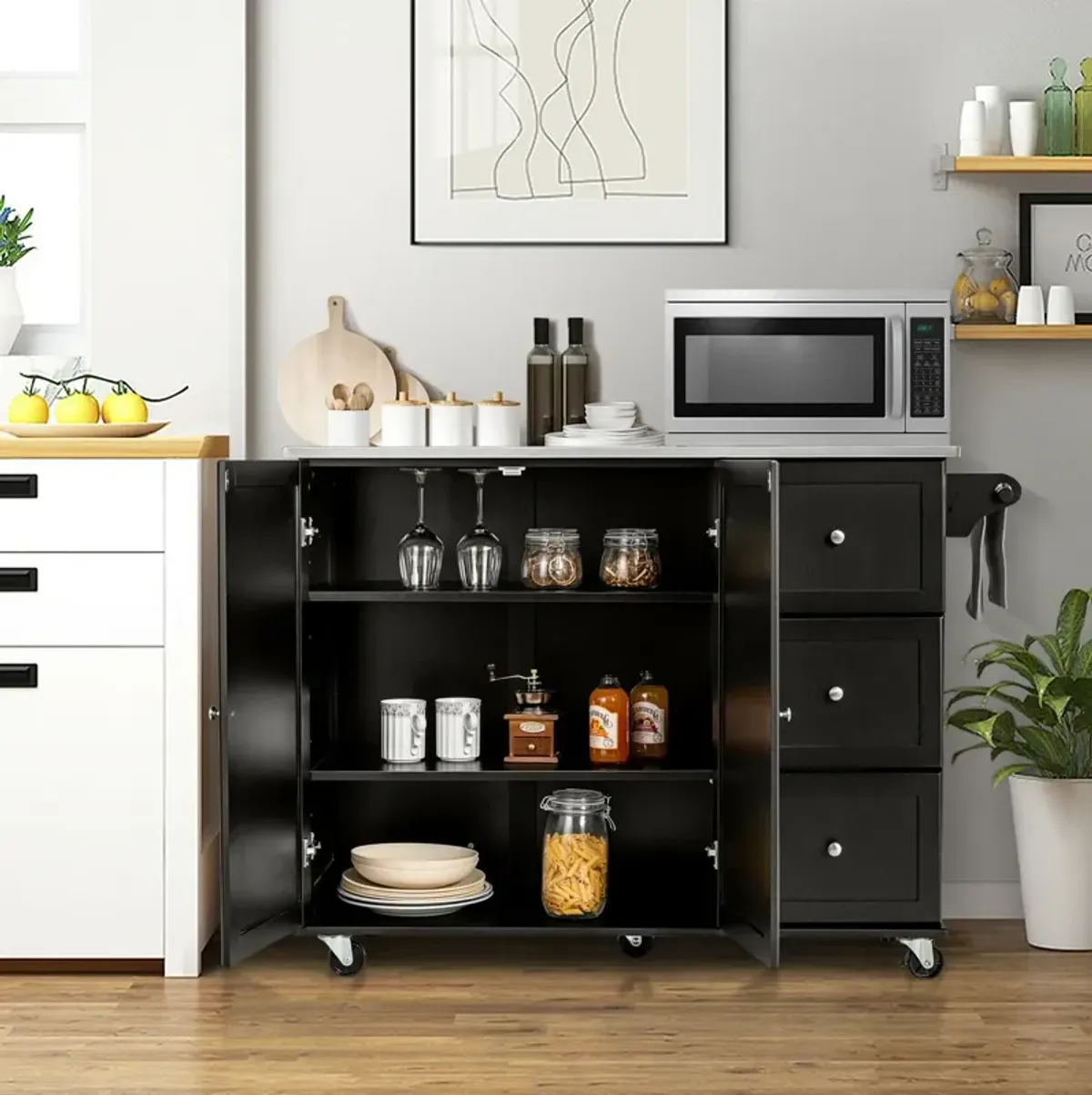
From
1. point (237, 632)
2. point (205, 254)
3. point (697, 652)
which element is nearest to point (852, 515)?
point (697, 652)

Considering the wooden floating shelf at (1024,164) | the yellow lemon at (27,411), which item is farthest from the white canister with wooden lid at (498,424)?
the wooden floating shelf at (1024,164)

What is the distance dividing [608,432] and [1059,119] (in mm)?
1223

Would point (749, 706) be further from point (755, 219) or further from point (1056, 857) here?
point (755, 219)

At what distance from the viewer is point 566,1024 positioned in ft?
9.59

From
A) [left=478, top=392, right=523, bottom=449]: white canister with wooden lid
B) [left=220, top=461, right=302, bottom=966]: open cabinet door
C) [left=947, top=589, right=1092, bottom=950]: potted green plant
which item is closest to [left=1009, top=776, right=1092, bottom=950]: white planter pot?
[left=947, top=589, right=1092, bottom=950]: potted green plant

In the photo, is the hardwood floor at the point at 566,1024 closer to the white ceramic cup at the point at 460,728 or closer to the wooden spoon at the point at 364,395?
the white ceramic cup at the point at 460,728

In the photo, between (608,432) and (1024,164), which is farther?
(1024,164)

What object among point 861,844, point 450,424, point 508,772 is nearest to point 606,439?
point 450,424

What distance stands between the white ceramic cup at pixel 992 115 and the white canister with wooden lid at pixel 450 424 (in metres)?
1.28

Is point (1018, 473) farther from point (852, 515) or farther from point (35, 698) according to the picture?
point (35, 698)

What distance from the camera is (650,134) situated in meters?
3.57

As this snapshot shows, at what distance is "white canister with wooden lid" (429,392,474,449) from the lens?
10.7ft

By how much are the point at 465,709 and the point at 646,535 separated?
1.72 ft

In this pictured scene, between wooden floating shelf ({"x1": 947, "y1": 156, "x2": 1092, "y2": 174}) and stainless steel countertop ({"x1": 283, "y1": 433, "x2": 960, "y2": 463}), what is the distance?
65 cm
